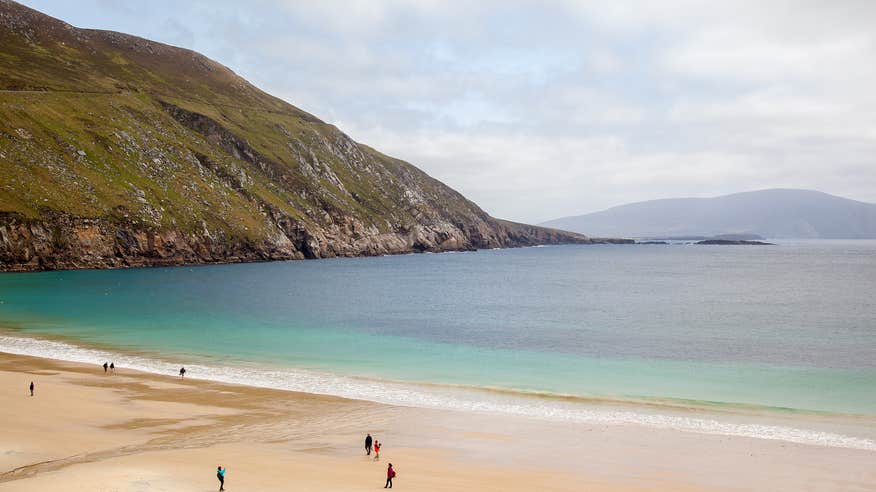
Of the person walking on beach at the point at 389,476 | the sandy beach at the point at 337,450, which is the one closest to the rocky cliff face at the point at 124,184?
the sandy beach at the point at 337,450

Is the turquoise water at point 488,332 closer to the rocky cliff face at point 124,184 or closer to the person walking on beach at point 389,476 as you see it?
the rocky cliff face at point 124,184

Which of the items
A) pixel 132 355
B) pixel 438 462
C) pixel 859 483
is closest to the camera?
pixel 859 483

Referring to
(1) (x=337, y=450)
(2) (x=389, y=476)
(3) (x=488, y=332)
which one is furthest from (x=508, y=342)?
(2) (x=389, y=476)

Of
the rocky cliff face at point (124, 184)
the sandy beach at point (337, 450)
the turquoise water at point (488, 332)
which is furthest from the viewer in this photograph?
the rocky cliff face at point (124, 184)

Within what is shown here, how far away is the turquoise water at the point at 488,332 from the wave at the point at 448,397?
1.29ft

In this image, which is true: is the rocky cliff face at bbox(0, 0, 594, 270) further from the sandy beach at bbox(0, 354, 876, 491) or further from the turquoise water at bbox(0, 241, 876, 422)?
the sandy beach at bbox(0, 354, 876, 491)

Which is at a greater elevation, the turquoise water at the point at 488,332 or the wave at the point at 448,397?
the turquoise water at the point at 488,332

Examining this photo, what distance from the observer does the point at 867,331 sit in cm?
6244

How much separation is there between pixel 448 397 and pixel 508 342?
69.7ft

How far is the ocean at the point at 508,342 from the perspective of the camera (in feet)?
122

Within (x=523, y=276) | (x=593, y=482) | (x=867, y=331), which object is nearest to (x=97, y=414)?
(x=593, y=482)

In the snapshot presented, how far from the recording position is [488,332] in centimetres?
6481

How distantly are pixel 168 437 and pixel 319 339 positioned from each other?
3006cm

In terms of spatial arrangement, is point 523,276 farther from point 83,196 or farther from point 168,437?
point 168,437
